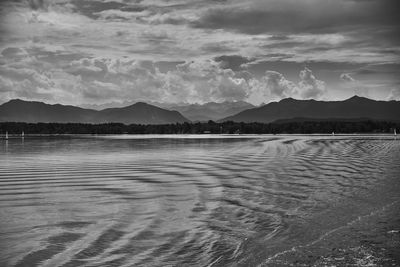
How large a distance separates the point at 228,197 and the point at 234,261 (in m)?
8.97

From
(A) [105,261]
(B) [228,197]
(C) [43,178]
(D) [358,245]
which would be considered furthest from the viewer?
(C) [43,178]

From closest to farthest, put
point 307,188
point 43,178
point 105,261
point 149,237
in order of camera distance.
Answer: point 105,261, point 149,237, point 307,188, point 43,178

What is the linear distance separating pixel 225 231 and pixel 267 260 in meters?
2.84

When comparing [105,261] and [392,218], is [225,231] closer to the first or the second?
[105,261]

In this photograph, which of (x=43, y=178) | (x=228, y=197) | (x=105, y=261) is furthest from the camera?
(x=43, y=178)

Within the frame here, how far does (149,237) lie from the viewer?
1202cm

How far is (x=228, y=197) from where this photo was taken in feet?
62.2

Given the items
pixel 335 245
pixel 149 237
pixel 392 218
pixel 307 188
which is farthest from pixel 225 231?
pixel 307 188

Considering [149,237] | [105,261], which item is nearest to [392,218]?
[149,237]

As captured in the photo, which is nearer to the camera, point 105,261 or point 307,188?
point 105,261

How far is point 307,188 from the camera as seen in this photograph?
21.4 m

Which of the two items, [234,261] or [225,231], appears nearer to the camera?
[234,261]

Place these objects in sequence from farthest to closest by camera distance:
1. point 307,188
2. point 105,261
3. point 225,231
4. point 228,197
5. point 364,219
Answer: point 307,188
point 228,197
point 364,219
point 225,231
point 105,261

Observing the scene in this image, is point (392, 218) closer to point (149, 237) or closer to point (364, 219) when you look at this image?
point (364, 219)
